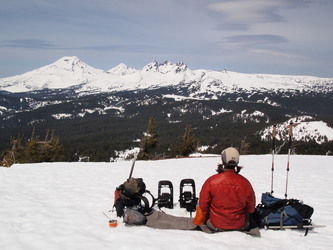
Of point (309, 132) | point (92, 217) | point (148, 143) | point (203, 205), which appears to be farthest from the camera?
point (309, 132)

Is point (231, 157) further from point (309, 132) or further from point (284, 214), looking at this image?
point (309, 132)

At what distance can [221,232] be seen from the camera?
659cm

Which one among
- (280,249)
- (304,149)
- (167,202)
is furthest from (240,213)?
(304,149)

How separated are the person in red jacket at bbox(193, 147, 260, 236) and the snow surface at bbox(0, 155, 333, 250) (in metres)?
0.27

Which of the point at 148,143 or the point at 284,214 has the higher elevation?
the point at 284,214

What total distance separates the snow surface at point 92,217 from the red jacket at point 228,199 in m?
0.32

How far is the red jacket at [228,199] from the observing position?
6.39 meters

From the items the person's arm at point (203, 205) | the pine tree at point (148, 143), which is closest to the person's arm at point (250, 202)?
the person's arm at point (203, 205)

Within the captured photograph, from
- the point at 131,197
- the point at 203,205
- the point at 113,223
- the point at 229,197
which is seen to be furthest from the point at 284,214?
the point at 113,223

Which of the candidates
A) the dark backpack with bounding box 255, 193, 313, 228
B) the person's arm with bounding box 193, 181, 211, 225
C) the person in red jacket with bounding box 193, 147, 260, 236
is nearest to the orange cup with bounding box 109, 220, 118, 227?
the person's arm with bounding box 193, 181, 211, 225

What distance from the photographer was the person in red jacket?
251 inches

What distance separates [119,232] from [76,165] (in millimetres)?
12362

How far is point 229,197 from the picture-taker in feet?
21.0

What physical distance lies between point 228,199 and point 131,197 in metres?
2.79
